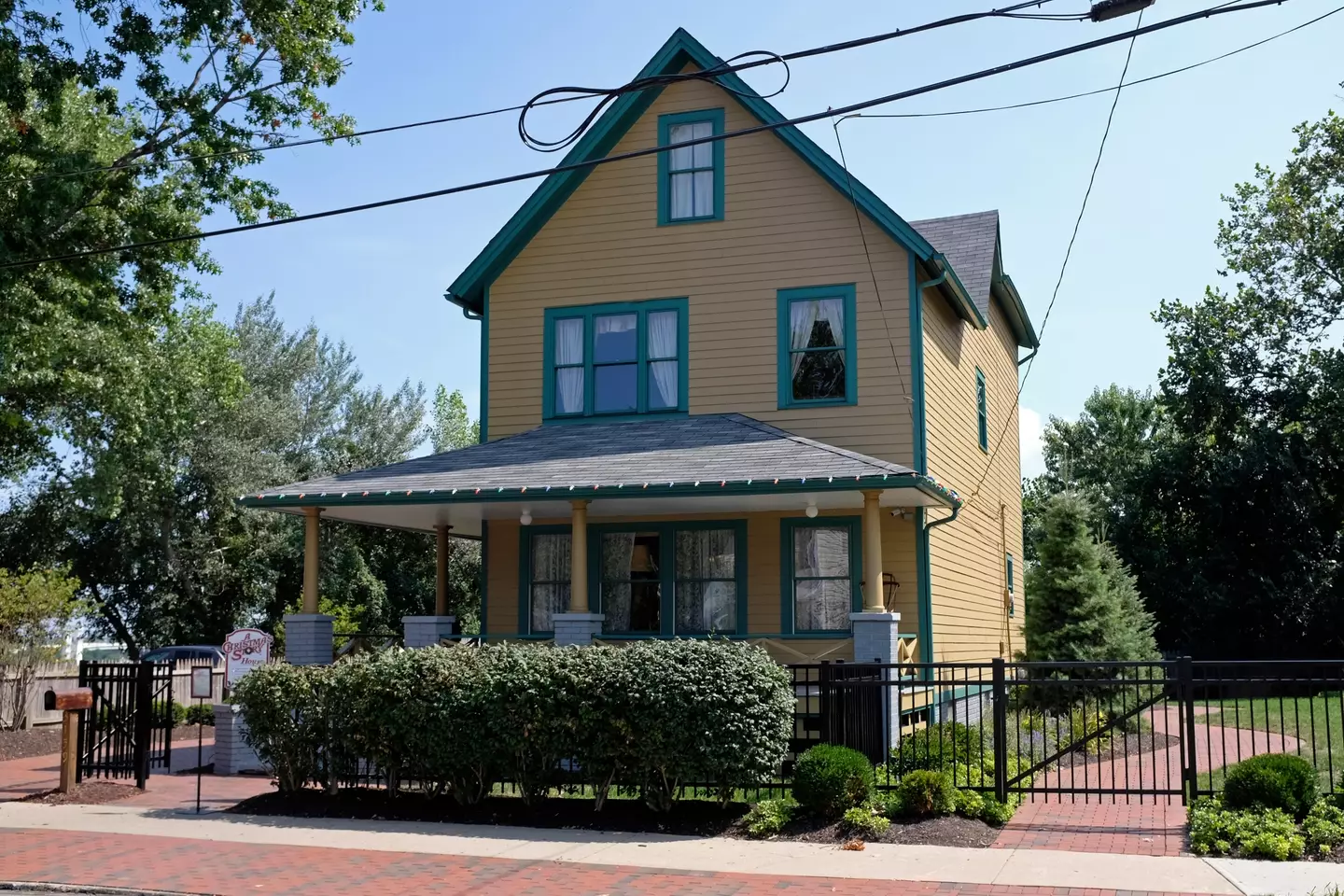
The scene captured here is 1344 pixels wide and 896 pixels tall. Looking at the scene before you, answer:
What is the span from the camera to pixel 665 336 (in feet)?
62.8

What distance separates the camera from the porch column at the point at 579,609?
15883 mm

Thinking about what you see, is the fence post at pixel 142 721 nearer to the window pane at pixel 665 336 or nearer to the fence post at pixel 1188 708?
the window pane at pixel 665 336

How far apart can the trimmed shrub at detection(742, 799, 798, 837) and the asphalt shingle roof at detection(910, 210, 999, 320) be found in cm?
1084

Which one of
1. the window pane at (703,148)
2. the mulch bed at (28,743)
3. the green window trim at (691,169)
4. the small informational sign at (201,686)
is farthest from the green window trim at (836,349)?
the mulch bed at (28,743)

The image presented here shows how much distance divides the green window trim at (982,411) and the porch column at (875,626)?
25.5ft

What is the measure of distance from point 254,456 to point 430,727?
2785 cm

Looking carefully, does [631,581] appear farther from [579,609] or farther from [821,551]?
[821,551]

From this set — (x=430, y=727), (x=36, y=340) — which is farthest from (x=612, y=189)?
(x=36, y=340)

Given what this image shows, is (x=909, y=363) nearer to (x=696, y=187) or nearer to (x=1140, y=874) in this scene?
(x=696, y=187)

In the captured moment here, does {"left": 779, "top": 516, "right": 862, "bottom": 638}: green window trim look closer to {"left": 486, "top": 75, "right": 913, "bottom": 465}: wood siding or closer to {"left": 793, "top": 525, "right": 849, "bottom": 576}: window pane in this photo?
{"left": 793, "top": 525, "right": 849, "bottom": 576}: window pane

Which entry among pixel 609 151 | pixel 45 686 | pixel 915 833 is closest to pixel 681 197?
pixel 609 151

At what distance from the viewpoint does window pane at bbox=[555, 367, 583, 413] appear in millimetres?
19484

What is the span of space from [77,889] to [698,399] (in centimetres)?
A: 1117

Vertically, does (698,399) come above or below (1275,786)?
above
